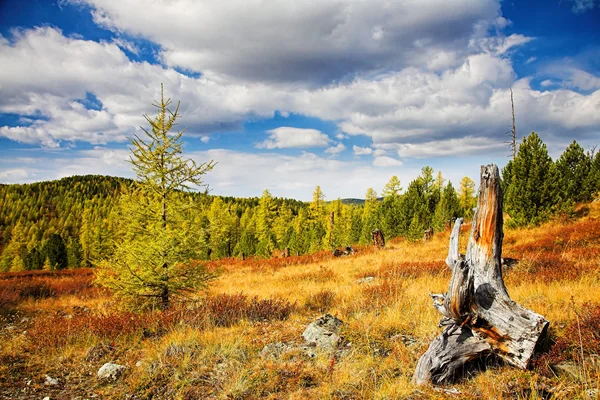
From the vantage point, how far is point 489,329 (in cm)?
345

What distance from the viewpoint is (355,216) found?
49438mm

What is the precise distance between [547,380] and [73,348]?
672cm

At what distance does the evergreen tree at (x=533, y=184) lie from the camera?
1767 centimetres

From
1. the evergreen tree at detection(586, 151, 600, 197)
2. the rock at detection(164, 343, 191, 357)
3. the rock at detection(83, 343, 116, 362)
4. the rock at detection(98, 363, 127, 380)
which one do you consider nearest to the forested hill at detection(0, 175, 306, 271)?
the rock at detection(83, 343, 116, 362)

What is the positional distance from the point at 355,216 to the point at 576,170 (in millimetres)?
29534

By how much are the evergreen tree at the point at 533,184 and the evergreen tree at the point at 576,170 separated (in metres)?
4.51

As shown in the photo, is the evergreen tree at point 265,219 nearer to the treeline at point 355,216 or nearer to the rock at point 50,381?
the treeline at point 355,216

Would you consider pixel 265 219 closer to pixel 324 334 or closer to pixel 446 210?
pixel 446 210

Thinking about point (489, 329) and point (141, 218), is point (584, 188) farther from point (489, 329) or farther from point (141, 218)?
point (141, 218)

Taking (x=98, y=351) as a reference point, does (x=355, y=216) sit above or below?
above

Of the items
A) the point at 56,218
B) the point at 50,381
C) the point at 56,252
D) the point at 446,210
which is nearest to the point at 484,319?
the point at 50,381

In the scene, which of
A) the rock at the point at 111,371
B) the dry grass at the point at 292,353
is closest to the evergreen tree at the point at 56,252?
the dry grass at the point at 292,353

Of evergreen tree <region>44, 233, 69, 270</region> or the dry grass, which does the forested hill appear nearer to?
evergreen tree <region>44, 233, 69, 270</region>

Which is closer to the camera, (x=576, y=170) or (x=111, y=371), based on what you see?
(x=111, y=371)
